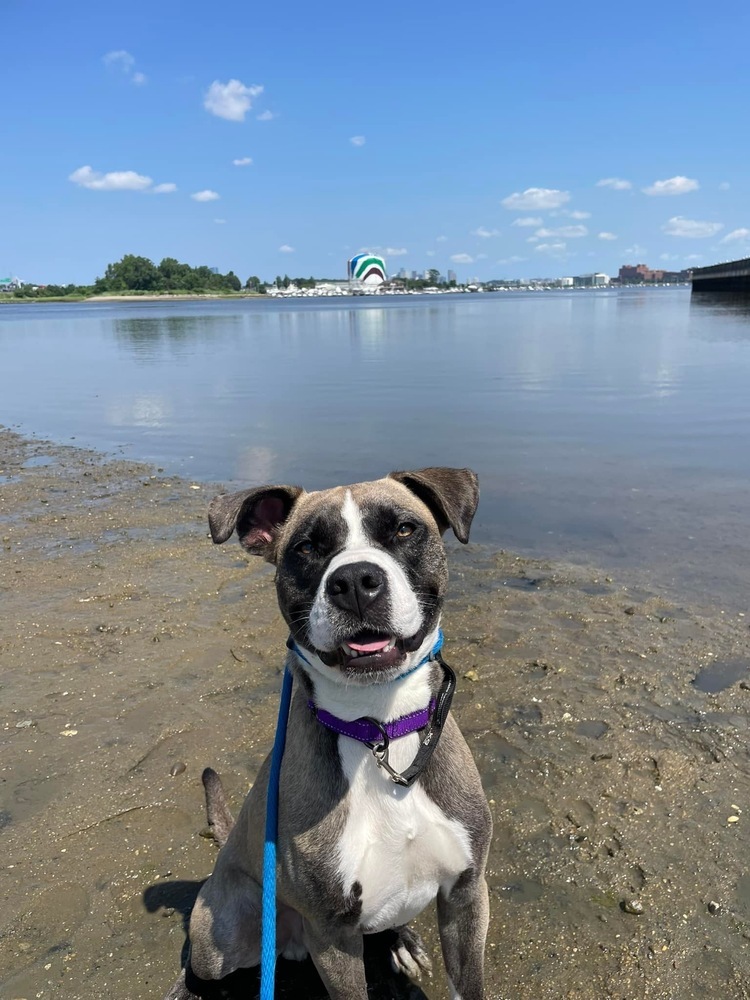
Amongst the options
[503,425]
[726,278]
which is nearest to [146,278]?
[726,278]

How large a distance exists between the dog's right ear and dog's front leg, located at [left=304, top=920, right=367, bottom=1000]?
1.61 meters

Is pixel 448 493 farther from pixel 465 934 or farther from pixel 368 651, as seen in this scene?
pixel 465 934

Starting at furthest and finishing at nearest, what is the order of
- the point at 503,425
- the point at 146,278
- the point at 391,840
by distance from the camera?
1. the point at 146,278
2. the point at 503,425
3. the point at 391,840

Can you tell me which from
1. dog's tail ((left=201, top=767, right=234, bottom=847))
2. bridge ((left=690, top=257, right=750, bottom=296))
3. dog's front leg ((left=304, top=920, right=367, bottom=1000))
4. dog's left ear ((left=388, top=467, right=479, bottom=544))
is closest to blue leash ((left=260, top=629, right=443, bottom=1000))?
dog's front leg ((left=304, top=920, right=367, bottom=1000))

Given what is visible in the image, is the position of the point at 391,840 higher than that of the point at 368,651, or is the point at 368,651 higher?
the point at 368,651

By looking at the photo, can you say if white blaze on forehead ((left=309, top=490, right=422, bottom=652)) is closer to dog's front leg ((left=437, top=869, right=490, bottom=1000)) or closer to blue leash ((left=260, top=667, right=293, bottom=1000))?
blue leash ((left=260, top=667, right=293, bottom=1000))

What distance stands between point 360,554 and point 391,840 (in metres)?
1.10

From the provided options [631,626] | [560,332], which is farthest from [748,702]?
[560,332]

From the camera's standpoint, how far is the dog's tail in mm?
3646

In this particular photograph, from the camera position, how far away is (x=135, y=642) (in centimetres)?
599

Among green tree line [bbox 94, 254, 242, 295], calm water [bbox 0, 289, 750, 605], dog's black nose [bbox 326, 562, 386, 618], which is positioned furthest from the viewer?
green tree line [bbox 94, 254, 242, 295]

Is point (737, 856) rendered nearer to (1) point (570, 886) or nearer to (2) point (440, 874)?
A: (1) point (570, 886)

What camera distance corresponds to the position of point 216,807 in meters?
3.66

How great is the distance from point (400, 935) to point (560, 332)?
37057 millimetres
